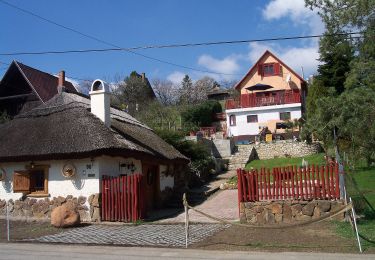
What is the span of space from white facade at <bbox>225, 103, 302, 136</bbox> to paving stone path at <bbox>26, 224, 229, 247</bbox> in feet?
98.7

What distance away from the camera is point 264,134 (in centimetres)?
3962

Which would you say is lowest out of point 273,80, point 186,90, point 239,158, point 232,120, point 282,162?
point 282,162

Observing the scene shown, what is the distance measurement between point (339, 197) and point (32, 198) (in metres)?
10.8

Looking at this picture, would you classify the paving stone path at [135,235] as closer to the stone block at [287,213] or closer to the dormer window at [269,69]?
the stone block at [287,213]

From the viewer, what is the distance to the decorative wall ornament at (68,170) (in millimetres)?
16016

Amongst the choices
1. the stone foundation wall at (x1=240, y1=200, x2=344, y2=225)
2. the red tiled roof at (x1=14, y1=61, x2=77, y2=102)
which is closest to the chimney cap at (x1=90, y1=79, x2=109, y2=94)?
the stone foundation wall at (x1=240, y1=200, x2=344, y2=225)

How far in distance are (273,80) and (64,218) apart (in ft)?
124

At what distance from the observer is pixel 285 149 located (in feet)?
113

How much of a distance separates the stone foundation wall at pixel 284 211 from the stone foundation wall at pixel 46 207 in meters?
5.25

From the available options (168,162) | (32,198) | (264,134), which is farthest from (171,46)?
(264,134)

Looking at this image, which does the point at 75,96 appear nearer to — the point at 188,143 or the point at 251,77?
the point at 188,143

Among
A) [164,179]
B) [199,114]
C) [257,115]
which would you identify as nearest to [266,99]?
[257,115]

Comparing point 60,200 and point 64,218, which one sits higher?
point 60,200

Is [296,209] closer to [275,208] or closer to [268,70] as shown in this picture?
[275,208]
